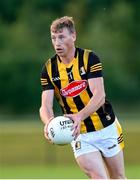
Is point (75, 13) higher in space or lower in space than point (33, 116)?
higher

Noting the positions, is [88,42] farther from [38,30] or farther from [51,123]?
[51,123]

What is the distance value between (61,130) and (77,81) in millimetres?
604

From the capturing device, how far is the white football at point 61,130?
8.41m

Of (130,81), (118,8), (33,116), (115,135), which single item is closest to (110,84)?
(130,81)

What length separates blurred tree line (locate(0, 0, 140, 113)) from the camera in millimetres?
33531

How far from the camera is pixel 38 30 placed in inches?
1481

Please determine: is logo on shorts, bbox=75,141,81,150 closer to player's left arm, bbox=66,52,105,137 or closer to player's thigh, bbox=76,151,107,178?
player's thigh, bbox=76,151,107,178

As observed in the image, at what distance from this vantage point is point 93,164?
345 inches

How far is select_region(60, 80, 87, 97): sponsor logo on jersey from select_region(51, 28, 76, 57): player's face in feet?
1.04

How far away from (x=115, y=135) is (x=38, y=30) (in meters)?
28.7

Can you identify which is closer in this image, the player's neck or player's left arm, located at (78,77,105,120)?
player's left arm, located at (78,77,105,120)

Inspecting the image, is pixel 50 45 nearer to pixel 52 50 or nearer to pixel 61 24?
pixel 52 50

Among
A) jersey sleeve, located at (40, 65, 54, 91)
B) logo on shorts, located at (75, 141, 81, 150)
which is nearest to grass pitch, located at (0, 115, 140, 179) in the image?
logo on shorts, located at (75, 141, 81, 150)

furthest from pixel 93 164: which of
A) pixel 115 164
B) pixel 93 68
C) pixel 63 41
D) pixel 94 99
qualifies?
pixel 63 41
